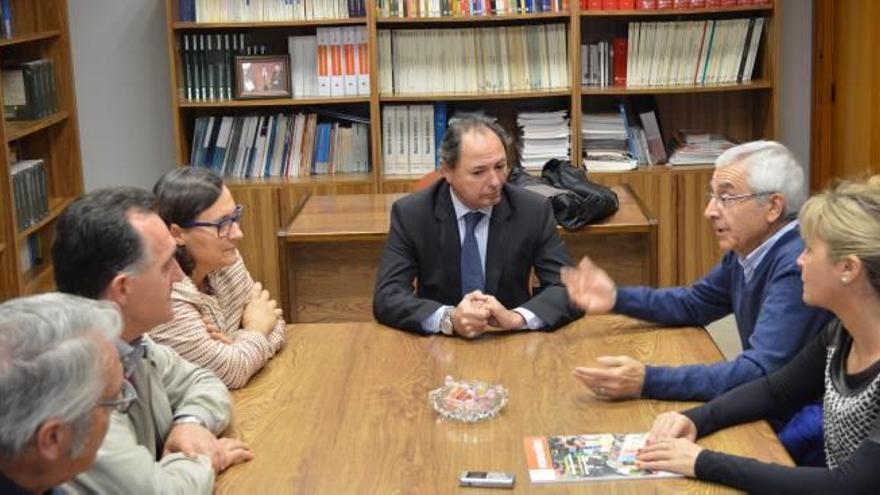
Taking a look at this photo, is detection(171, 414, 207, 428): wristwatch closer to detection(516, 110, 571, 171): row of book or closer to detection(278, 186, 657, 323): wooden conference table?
detection(278, 186, 657, 323): wooden conference table

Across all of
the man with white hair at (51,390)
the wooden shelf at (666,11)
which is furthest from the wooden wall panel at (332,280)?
the man with white hair at (51,390)

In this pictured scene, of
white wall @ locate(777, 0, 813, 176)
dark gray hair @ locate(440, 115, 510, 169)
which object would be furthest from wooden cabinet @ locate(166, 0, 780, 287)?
dark gray hair @ locate(440, 115, 510, 169)

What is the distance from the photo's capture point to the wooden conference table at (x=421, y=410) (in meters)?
2.13

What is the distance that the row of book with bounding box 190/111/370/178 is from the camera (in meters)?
5.48

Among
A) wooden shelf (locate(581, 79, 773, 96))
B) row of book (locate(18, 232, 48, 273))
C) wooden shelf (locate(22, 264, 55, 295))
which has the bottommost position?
wooden shelf (locate(22, 264, 55, 295))

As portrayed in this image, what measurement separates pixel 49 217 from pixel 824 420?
3.87m

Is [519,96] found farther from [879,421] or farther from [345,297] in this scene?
[879,421]

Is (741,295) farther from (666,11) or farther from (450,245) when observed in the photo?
(666,11)

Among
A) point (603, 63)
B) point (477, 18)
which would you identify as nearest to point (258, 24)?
point (477, 18)

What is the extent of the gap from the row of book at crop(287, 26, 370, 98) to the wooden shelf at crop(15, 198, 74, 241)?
47.4 inches

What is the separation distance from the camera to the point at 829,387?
2338mm

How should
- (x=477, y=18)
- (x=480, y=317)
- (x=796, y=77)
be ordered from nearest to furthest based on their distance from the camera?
(x=480, y=317) → (x=477, y=18) → (x=796, y=77)

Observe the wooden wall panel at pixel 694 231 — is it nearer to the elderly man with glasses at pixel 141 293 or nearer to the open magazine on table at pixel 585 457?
the open magazine on table at pixel 585 457

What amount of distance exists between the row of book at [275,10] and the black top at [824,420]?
3342 mm
